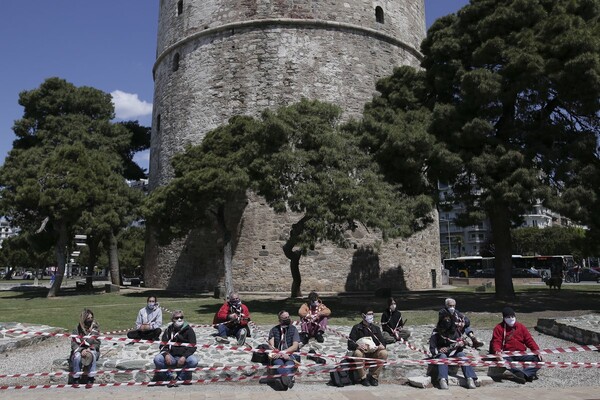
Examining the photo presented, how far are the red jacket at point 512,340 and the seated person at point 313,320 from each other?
2581 mm

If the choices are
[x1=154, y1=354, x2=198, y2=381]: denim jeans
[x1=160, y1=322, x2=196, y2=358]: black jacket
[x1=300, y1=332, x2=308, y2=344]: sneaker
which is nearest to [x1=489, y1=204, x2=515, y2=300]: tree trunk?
[x1=300, y1=332, x2=308, y2=344]: sneaker

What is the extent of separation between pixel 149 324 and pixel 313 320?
2.46 metres

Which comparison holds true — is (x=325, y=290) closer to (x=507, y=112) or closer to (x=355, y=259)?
(x=355, y=259)

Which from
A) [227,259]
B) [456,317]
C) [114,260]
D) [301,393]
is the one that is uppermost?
[114,260]

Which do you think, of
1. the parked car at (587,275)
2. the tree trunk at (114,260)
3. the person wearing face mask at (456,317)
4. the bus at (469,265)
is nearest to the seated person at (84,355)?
the person wearing face mask at (456,317)

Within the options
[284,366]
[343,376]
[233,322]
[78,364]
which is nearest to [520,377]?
[343,376]

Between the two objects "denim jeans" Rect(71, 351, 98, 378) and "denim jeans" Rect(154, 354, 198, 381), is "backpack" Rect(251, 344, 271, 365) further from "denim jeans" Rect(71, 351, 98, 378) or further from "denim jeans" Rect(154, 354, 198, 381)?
"denim jeans" Rect(71, 351, 98, 378)

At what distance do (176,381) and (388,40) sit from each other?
1744 centimetres

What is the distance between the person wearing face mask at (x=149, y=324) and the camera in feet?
24.5

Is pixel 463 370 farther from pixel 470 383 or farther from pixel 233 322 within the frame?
pixel 233 322

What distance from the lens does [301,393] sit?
223 inches

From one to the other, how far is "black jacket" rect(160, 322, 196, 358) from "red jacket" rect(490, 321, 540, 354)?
3762mm

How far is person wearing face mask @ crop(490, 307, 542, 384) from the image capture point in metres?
6.03

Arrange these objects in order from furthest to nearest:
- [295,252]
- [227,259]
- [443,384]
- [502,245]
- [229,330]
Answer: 1. [227,259]
2. [295,252]
3. [502,245]
4. [229,330]
5. [443,384]
